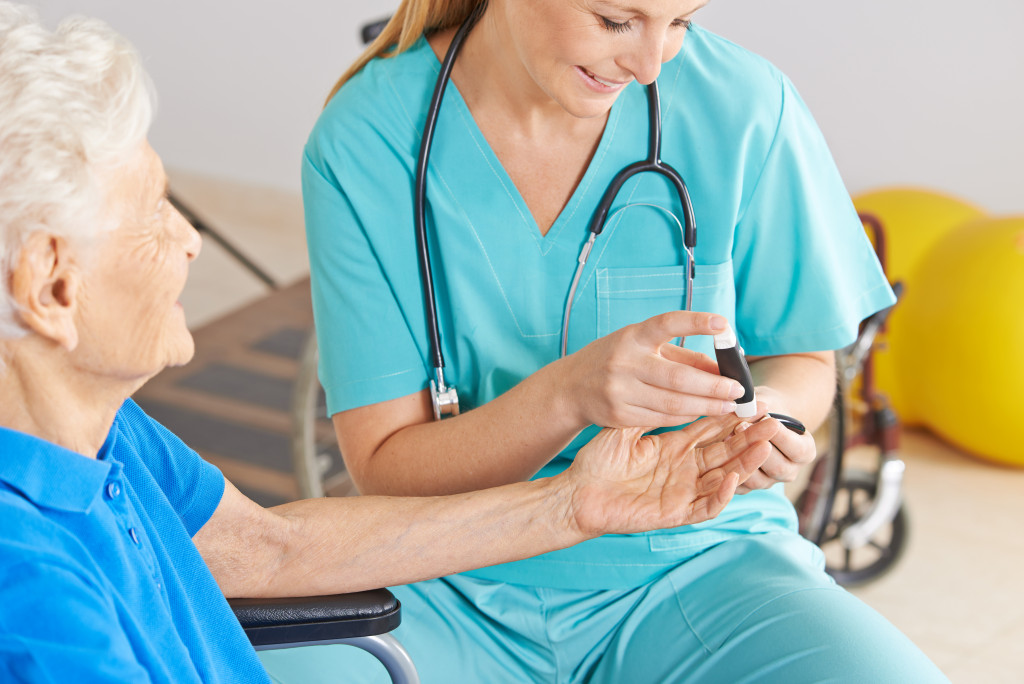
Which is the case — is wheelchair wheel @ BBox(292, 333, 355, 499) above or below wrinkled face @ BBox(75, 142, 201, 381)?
below

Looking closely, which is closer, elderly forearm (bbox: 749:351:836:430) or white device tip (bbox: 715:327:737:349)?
white device tip (bbox: 715:327:737:349)

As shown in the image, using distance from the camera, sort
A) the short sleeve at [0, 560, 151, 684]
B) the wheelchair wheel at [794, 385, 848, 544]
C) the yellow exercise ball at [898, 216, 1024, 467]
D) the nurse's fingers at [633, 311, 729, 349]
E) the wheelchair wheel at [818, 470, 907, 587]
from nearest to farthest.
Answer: the short sleeve at [0, 560, 151, 684], the nurse's fingers at [633, 311, 729, 349], the wheelchair wheel at [794, 385, 848, 544], the wheelchair wheel at [818, 470, 907, 587], the yellow exercise ball at [898, 216, 1024, 467]

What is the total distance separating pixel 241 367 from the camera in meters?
3.23

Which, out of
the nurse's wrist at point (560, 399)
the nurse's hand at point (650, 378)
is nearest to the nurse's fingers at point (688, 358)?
the nurse's hand at point (650, 378)

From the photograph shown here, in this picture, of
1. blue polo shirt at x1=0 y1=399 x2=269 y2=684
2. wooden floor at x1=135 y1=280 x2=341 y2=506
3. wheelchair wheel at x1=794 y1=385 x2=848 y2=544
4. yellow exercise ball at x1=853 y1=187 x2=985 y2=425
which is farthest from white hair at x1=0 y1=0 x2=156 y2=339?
yellow exercise ball at x1=853 y1=187 x2=985 y2=425

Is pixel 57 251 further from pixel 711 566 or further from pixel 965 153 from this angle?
pixel 965 153

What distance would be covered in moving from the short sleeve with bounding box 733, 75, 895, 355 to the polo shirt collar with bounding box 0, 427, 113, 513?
0.79m

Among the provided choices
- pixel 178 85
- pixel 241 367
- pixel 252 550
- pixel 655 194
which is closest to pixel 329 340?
pixel 252 550

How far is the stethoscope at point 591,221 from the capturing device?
121 centimetres

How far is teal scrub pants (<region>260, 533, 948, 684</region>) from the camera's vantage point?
103cm

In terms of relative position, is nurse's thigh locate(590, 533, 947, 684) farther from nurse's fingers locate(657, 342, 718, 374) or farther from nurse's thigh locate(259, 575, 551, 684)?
nurse's fingers locate(657, 342, 718, 374)

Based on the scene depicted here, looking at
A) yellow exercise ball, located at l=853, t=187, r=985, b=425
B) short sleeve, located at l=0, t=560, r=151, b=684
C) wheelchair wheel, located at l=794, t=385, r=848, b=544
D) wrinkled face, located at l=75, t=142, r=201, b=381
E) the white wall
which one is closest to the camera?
short sleeve, located at l=0, t=560, r=151, b=684

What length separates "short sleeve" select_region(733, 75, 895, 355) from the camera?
1.21 metres

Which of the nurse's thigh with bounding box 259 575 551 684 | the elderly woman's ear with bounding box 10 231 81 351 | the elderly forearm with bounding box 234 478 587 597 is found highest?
the elderly woman's ear with bounding box 10 231 81 351
